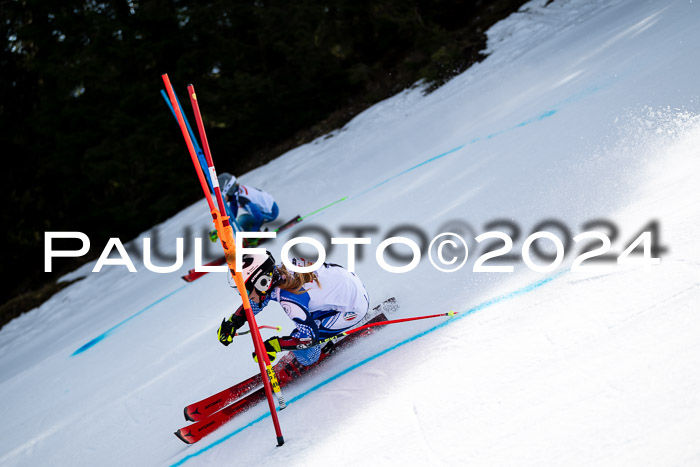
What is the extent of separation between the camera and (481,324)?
10.3ft

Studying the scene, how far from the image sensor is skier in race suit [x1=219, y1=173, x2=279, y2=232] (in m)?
6.73

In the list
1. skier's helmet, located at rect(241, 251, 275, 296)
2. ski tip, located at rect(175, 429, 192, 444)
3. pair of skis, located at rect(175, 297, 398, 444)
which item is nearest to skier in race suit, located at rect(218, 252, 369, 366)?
skier's helmet, located at rect(241, 251, 275, 296)

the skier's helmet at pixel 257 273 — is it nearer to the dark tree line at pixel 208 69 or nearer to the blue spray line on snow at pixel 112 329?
the blue spray line on snow at pixel 112 329

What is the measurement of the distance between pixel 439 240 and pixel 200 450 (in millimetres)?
2929

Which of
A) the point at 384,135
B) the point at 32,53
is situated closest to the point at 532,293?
the point at 384,135

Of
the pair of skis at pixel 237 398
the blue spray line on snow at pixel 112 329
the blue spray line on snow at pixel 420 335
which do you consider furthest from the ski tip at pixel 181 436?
the blue spray line on snow at pixel 112 329

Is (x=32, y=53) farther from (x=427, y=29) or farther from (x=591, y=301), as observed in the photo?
(x=591, y=301)

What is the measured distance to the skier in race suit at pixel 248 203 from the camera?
265 inches

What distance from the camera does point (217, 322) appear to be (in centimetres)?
517

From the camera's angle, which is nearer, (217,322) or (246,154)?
(217,322)

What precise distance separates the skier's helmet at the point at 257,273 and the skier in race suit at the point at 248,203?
3785 mm

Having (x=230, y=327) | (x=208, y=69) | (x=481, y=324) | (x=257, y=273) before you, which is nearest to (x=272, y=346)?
(x=230, y=327)

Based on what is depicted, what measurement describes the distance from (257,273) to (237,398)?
116 centimetres

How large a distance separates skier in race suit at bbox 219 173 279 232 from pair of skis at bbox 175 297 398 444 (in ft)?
11.5
